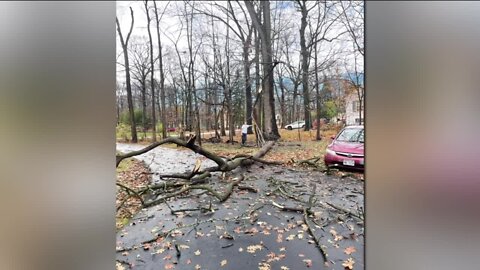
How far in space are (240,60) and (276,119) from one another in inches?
14.0

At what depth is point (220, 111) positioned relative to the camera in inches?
55.0

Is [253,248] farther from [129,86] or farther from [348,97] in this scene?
[129,86]

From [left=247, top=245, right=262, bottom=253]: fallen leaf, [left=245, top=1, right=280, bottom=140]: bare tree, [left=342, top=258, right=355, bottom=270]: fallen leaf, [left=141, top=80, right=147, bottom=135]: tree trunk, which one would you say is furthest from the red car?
[left=141, top=80, right=147, bottom=135]: tree trunk

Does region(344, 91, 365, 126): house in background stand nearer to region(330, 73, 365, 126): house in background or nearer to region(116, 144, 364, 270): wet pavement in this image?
region(330, 73, 365, 126): house in background

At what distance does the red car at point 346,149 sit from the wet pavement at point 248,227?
0.26 ft

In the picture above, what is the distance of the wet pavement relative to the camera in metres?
1.21

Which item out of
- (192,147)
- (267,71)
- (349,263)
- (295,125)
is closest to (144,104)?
(192,147)

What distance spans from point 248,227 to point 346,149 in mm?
578

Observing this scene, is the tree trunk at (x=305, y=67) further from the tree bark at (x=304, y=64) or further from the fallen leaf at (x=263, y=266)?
the fallen leaf at (x=263, y=266)

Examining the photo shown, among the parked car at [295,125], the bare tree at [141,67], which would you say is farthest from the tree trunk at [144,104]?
the parked car at [295,125]

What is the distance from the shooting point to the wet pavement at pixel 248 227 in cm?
121
